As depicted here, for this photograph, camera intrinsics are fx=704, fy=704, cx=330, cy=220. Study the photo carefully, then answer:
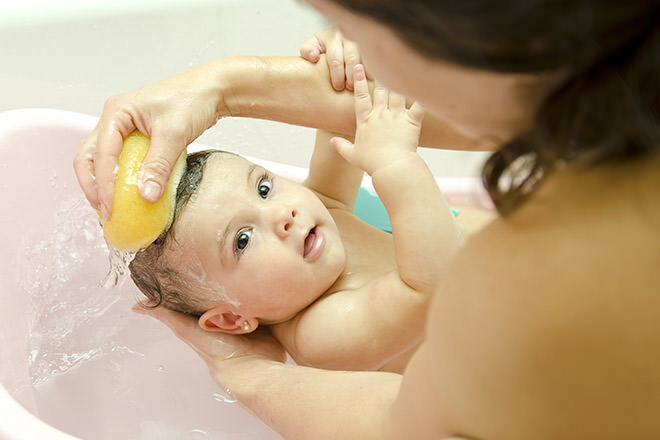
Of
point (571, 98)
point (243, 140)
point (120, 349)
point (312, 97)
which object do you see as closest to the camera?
point (571, 98)

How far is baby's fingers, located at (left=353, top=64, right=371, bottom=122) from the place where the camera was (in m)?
1.13

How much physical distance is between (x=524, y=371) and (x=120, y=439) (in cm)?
105

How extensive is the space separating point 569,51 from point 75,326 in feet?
4.12

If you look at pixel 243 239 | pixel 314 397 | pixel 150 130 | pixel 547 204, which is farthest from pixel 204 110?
pixel 547 204

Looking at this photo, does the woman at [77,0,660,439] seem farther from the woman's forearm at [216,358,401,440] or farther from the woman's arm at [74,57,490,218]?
the woman's arm at [74,57,490,218]

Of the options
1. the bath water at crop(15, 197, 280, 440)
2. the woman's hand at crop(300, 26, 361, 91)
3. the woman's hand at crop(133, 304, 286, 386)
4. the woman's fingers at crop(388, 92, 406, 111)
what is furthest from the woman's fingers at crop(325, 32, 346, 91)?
the bath water at crop(15, 197, 280, 440)

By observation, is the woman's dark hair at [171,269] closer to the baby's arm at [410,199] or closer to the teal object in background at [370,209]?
the baby's arm at [410,199]

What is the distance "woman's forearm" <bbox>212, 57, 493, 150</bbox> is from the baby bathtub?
313 millimetres

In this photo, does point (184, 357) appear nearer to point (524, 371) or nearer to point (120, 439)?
point (120, 439)

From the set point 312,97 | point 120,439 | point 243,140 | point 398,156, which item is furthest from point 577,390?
point 243,140

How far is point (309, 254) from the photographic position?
3.76 ft

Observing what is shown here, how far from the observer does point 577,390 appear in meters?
0.47

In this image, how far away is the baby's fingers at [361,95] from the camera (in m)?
1.13

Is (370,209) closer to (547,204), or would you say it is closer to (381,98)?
(381,98)
